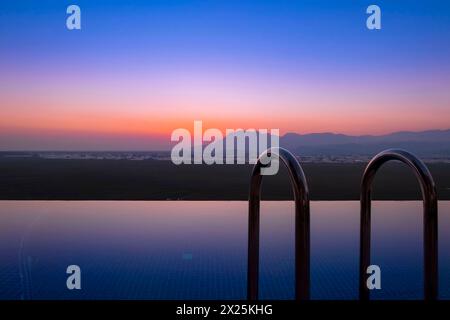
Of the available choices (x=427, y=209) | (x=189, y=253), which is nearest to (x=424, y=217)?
(x=427, y=209)

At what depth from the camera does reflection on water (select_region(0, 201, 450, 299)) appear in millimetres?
3318

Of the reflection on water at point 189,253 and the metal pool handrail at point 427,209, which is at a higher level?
the metal pool handrail at point 427,209

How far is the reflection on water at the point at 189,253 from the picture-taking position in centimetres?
332

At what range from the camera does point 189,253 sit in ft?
13.9

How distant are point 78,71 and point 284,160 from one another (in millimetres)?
6303

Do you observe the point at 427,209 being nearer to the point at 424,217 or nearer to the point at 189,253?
the point at 424,217

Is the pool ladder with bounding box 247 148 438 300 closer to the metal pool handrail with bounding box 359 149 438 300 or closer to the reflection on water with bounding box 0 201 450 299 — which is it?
the metal pool handrail with bounding box 359 149 438 300

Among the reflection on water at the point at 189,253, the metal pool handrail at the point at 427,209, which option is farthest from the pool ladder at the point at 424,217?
the reflection on water at the point at 189,253

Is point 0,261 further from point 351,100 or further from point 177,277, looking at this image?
point 351,100

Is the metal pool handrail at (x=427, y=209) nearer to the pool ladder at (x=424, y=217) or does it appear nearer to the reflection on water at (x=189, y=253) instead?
the pool ladder at (x=424, y=217)

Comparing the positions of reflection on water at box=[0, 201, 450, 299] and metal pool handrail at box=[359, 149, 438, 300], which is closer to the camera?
metal pool handrail at box=[359, 149, 438, 300]

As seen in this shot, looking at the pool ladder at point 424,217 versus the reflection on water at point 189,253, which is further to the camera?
the reflection on water at point 189,253

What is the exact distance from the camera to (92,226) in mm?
5305

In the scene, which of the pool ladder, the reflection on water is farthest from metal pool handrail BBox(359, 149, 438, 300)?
the reflection on water
